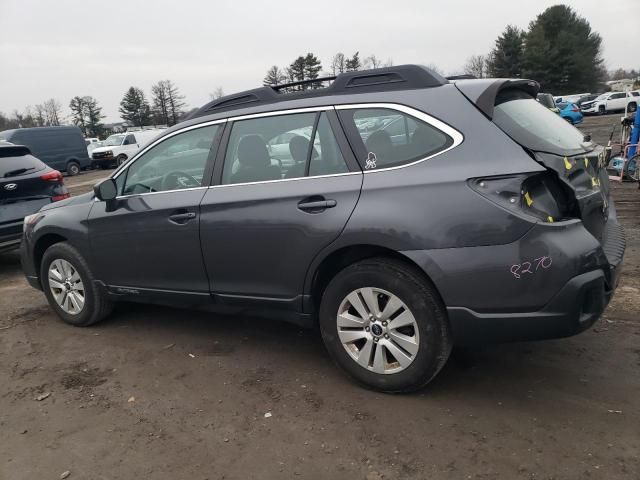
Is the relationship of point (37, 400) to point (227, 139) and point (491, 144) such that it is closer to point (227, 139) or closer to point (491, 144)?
point (227, 139)

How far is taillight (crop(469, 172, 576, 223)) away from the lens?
2680 mm

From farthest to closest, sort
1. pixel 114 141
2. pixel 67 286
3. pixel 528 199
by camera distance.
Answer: pixel 114 141 → pixel 67 286 → pixel 528 199

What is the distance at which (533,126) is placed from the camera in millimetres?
3047

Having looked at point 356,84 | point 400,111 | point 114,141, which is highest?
point 356,84

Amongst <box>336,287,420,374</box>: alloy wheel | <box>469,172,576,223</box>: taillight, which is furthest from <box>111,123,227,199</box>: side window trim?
<box>469,172,576,223</box>: taillight

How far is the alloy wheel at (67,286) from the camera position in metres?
4.56

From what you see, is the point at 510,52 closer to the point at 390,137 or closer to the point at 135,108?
the point at 135,108

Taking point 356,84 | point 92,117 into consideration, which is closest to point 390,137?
point 356,84

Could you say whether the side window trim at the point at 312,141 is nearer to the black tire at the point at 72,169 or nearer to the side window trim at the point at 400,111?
the side window trim at the point at 400,111

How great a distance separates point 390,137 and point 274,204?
2.69 feet

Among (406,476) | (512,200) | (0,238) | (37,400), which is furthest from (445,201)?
(0,238)

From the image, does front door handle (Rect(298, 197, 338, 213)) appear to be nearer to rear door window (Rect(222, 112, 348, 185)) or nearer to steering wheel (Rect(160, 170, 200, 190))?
rear door window (Rect(222, 112, 348, 185))

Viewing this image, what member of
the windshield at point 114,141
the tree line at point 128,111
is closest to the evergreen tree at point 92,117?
the tree line at point 128,111

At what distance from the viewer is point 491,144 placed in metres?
2.80
